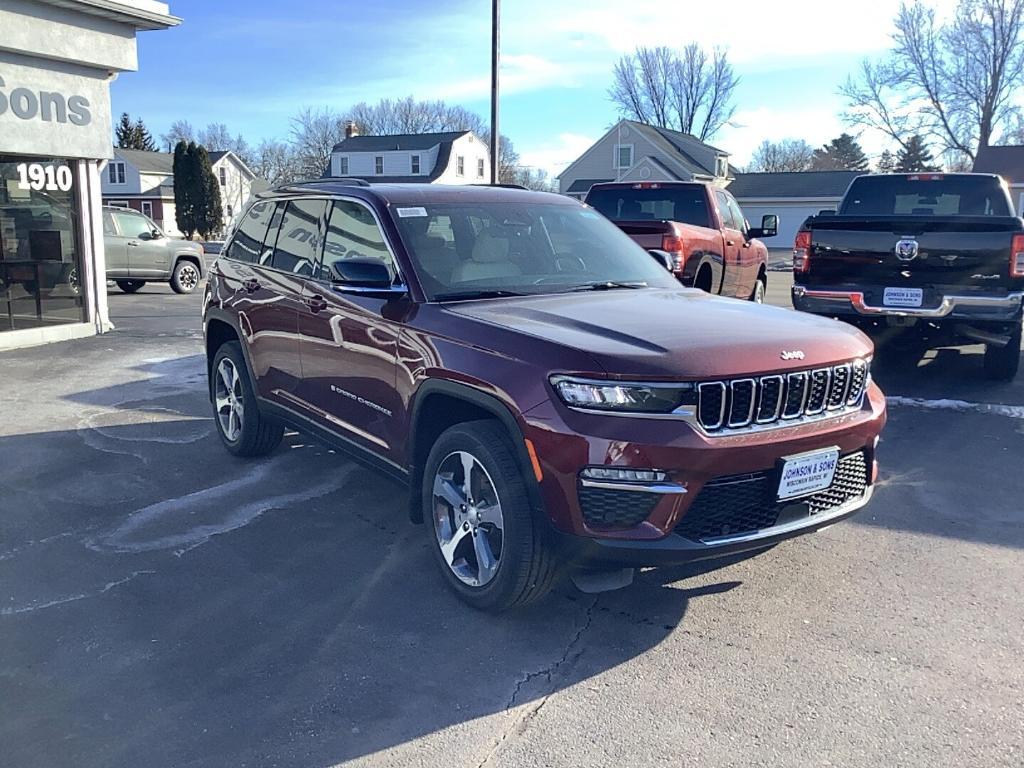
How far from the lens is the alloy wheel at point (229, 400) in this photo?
6156 mm

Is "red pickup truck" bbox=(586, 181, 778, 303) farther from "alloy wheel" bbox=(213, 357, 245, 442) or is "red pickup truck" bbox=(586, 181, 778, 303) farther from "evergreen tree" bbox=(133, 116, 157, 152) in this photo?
"evergreen tree" bbox=(133, 116, 157, 152)

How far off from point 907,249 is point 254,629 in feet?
21.7

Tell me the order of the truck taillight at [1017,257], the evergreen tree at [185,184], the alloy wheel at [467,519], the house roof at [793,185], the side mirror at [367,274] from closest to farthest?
the alloy wheel at [467,519], the side mirror at [367,274], the truck taillight at [1017,257], the evergreen tree at [185,184], the house roof at [793,185]

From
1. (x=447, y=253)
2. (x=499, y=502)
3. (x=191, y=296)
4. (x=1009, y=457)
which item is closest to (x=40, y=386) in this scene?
(x=447, y=253)

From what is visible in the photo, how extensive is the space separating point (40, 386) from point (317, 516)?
5260 millimetres

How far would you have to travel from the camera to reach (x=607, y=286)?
15.5 ft

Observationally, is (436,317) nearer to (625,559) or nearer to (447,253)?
(447,253)

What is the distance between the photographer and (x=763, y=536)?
11.3ft

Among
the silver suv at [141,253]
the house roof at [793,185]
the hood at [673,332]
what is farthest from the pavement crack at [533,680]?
the house roof at [793,185]

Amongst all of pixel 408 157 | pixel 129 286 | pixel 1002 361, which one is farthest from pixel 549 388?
pixel 408 157

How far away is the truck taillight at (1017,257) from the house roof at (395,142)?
54.9 metres

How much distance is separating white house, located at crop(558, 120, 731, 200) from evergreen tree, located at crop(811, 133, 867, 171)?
2843 cm

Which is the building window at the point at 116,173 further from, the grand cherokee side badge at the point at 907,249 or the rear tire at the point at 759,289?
the grand cherokee side badge at the point at 907,249

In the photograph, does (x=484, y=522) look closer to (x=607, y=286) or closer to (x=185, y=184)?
(x=607, y=286)
